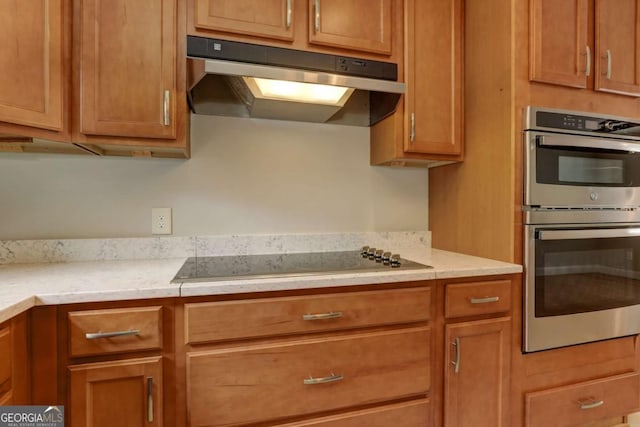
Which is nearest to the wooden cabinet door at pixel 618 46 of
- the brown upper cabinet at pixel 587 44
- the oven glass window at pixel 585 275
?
the brown upper cabinet at pixel 587 44

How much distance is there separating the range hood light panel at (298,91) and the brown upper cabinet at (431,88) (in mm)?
296

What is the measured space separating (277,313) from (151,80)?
3.32 ft

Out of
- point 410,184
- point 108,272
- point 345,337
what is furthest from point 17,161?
point 410,184

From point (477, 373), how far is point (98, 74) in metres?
1.89

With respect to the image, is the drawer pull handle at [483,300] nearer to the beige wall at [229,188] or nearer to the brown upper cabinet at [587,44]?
the beige wall at [229,188]

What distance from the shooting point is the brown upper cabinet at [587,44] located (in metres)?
1.40

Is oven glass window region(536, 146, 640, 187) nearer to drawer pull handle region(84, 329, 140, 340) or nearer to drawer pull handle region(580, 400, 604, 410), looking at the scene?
drawer pull handle region(580, 400, 604, 410)

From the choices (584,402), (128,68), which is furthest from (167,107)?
(584,402)

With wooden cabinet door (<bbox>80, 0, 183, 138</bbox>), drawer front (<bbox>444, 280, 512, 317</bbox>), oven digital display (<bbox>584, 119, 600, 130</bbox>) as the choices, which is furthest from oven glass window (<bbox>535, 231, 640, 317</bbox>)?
wooden cabinet door (<bbox>80, 0, 183, 138</bbox>)

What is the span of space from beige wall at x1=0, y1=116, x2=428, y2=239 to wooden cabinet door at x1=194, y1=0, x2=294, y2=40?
Result: 443 mm

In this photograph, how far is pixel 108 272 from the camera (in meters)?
1.21

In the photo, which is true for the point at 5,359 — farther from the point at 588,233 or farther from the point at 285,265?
the point at 588,233

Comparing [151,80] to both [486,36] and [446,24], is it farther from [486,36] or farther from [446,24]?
[486,36]

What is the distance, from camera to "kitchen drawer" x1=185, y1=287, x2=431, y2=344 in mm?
1027
